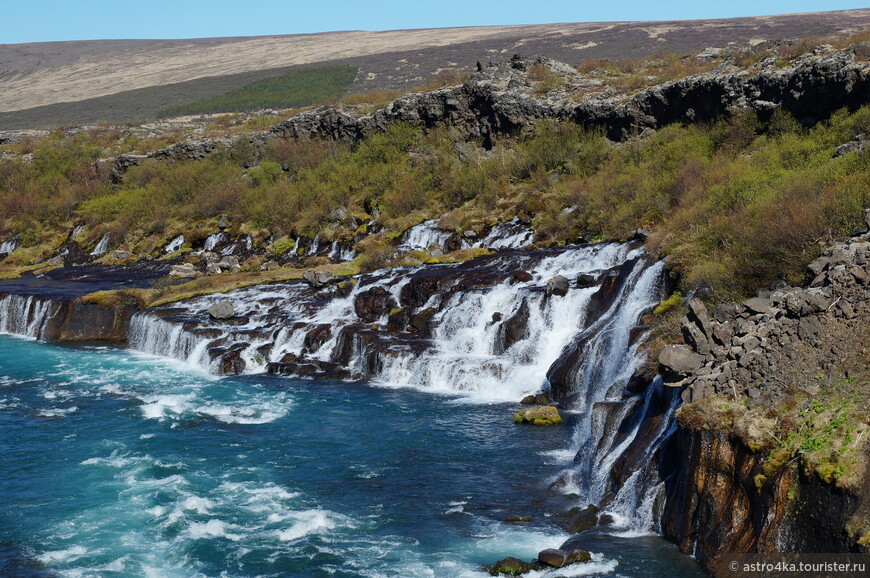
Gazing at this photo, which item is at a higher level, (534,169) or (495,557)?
(534,169)

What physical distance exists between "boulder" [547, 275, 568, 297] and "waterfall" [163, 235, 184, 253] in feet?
122

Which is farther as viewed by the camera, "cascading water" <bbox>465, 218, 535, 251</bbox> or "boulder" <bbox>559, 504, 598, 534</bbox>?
"cascading water" <bbox>465, 218, 535, 251</bbox>

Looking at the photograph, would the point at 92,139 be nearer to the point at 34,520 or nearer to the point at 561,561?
the point at 34,520

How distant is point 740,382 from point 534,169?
3911cm

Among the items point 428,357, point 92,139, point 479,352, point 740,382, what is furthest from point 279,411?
point 92,139

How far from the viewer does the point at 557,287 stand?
31188 millimetres

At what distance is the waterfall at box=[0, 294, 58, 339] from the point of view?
41.9 meters

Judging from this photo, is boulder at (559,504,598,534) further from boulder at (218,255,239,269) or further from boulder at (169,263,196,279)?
boulder at (218,255,239,269)

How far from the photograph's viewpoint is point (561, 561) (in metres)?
15.3

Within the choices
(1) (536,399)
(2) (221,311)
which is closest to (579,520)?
(1) (536,399)

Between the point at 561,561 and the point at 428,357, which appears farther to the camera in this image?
the point at 428,357

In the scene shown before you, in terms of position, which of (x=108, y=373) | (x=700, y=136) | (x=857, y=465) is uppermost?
(x=700, y=136)

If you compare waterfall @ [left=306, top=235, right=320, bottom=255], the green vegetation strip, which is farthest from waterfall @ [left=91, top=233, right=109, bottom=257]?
the green vegetation strip

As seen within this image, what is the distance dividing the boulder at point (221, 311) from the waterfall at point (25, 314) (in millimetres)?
10441
